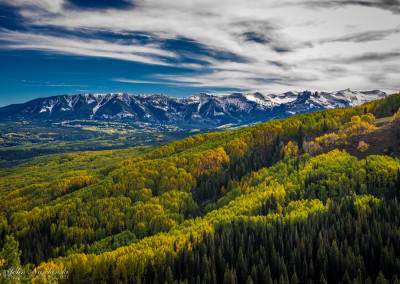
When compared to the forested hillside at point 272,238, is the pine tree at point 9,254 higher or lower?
higher

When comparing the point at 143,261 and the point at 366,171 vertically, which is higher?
the point at 366,171

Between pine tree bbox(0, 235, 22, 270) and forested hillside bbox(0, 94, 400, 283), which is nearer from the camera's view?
pine tree bbox(0, 235, 22, 270)

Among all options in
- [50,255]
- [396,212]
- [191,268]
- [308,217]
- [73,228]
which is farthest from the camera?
[73,228]

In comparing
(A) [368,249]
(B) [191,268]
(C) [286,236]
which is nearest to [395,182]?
(A) [368,249]

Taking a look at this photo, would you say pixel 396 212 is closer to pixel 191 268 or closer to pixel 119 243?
pixel 191 268

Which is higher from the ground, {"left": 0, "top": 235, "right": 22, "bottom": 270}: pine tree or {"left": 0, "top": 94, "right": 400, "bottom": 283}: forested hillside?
{"left": 0, "top": 235, "right": 22, "bottom": 270}: pine tree

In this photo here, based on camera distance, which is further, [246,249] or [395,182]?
[395,182]

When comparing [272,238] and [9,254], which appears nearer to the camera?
[9,254]

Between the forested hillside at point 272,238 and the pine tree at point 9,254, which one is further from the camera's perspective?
the forested hillside at point 272,238

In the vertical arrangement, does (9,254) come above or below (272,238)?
above

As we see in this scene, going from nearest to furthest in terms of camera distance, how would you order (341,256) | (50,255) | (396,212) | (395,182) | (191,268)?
1. (341,256)
2. (191,268)
3. (396,212)
4. (395,182)
5. (50,255)

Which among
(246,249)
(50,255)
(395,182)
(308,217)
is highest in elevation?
(395,182)
